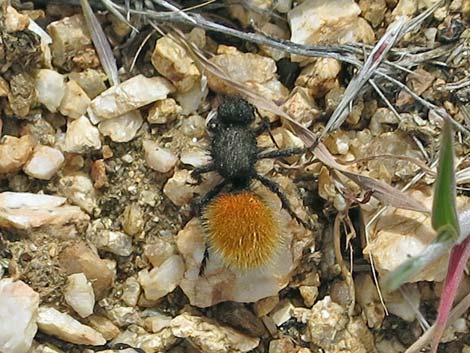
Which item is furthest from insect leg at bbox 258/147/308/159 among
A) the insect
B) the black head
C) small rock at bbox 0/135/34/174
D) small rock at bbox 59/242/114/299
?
small rock at bbox 0/135/34/174

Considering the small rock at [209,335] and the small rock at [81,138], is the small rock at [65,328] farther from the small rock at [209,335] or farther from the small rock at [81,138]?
the small rock at [81,138]

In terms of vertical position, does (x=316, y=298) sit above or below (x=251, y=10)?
below

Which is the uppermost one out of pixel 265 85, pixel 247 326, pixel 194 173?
pixel 265 85

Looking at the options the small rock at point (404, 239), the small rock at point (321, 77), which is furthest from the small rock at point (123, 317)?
the small rock at point (321, 77)

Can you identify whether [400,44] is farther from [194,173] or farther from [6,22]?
[6,22]

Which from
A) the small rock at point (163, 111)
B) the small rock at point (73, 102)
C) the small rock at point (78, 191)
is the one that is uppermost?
the small rock at point (73, 102)

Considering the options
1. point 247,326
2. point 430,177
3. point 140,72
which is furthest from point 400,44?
point 247,326

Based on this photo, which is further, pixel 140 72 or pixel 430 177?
pixel 140 72

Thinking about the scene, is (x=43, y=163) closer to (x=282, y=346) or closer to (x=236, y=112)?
(x=236, y=112)
